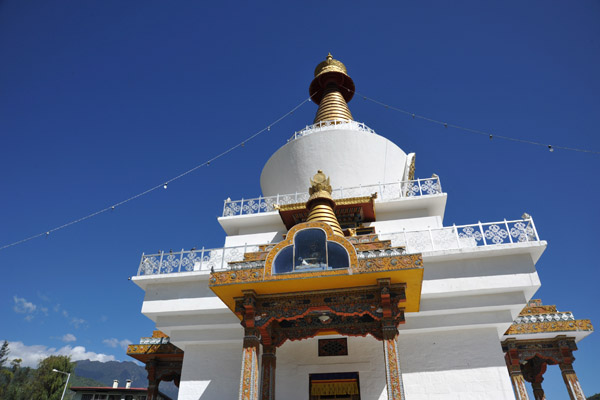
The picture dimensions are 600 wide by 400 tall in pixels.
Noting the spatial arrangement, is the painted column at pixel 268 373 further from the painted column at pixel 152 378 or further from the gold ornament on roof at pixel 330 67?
the gold ornament on roof at pixel 330 67

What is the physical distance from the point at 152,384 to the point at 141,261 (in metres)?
5.48

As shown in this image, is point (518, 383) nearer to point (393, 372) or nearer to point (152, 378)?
point (393, 372)

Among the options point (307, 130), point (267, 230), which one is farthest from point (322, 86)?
point (267, 230)

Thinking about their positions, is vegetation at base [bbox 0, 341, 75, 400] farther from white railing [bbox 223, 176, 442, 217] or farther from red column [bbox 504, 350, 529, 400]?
red column [bbox 504, 350, 529, 400]

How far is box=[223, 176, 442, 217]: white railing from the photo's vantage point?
13.1m

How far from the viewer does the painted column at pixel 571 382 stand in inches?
456

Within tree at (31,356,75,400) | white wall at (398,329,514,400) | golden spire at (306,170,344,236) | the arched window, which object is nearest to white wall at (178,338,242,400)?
the arched window

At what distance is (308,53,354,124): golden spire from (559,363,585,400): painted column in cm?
1272

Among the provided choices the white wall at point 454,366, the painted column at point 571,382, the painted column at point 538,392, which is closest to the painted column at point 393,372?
the white wall at point 454,366

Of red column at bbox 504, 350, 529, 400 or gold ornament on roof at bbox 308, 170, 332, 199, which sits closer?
gold ornament on roof at bbox 308, 170, 332, 199

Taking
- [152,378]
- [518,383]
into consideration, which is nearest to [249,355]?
[152,378]

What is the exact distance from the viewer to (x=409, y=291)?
29.6ft

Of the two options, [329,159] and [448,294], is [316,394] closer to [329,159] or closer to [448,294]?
[448,294]

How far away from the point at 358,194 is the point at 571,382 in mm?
8481
